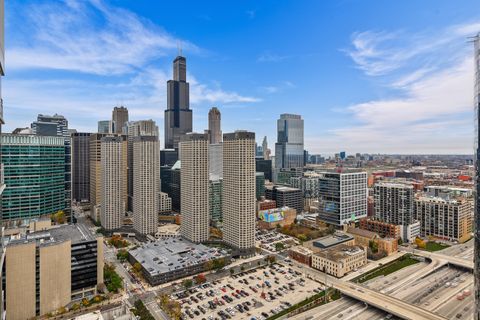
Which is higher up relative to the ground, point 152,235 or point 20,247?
point 20,247

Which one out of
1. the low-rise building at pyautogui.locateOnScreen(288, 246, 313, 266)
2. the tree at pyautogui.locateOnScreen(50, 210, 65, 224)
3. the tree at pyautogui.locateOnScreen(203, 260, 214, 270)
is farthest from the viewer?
the tree at pyautogui.locateOnScreen(50, 210, 65, 224)

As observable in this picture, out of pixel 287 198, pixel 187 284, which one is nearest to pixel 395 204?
pixel 287 198

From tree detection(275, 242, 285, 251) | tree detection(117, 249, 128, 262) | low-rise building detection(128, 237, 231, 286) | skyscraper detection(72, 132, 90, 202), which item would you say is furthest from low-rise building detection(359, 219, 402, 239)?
skyscraper detection(72, 132, 90, 202)

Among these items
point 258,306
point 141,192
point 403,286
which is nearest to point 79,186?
point 141,192

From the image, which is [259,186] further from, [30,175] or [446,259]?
[30,175]

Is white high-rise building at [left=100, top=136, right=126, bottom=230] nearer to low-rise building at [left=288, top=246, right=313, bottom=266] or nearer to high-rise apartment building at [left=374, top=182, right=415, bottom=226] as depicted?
low-rise building at [left=288, top=246, right=313, bottom=266]

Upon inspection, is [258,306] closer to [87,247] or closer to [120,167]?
[87,247]
